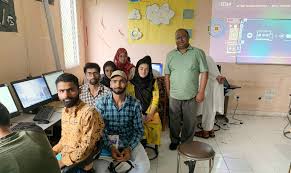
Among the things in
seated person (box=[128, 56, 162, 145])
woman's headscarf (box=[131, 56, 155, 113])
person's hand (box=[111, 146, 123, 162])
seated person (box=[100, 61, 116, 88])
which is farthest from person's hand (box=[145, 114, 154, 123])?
person's hand (box=[111, 146, 123, 162])

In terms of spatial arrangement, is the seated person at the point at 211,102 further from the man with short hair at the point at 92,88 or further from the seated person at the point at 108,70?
the man with short hair at the point at 92,88

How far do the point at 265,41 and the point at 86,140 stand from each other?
13.0ft

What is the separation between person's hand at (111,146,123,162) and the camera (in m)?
1.95

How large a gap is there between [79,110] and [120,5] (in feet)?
10.6

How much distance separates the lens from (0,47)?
2.25 metres

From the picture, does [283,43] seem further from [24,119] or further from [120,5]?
[24,119]

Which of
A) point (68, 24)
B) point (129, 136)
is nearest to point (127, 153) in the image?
point (129, 136)

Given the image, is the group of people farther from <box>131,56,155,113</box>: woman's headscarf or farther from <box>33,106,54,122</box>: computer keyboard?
<box>33,106,54,122</box>: computer keyboard

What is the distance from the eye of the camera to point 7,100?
204cm

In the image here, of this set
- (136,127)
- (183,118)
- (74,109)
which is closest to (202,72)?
(183,118)

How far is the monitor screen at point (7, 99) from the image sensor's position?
1997 mm

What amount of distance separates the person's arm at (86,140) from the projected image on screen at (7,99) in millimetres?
778

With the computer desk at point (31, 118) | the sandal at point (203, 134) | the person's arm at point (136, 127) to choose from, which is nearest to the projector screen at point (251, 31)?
the sandal at point (203, 134)

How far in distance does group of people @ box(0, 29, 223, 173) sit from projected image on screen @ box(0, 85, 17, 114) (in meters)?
0.62
